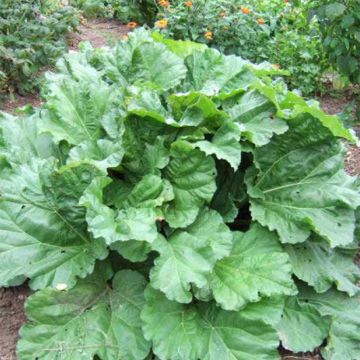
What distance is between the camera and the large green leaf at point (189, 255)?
8.29ft

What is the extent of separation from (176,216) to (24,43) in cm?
335

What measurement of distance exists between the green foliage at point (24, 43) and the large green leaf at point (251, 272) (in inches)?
122

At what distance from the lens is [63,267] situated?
2.78 metres

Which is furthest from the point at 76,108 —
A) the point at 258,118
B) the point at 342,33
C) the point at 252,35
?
the point at 252,35

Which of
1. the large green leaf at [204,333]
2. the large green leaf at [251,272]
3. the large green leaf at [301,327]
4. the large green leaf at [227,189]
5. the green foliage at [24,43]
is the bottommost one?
the green foliage at [24,43]

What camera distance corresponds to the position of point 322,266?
10.3 ft

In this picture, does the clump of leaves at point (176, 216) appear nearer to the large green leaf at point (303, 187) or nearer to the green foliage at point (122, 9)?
the large green leaf at point (303, 187)

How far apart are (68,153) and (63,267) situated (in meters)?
0.63

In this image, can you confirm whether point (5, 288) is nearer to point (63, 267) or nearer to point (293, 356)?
point (63, 267)

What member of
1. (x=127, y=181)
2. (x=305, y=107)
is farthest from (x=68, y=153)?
(x=305, y=107)

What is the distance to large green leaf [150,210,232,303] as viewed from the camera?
8.29 ft

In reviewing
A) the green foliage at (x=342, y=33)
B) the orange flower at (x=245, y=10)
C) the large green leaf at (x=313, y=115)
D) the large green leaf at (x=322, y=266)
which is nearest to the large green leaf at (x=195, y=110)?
the large green leaf at (x=313, y=115)

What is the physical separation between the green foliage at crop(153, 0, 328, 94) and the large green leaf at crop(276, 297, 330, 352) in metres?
3.32

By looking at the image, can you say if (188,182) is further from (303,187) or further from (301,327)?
(301,327)
